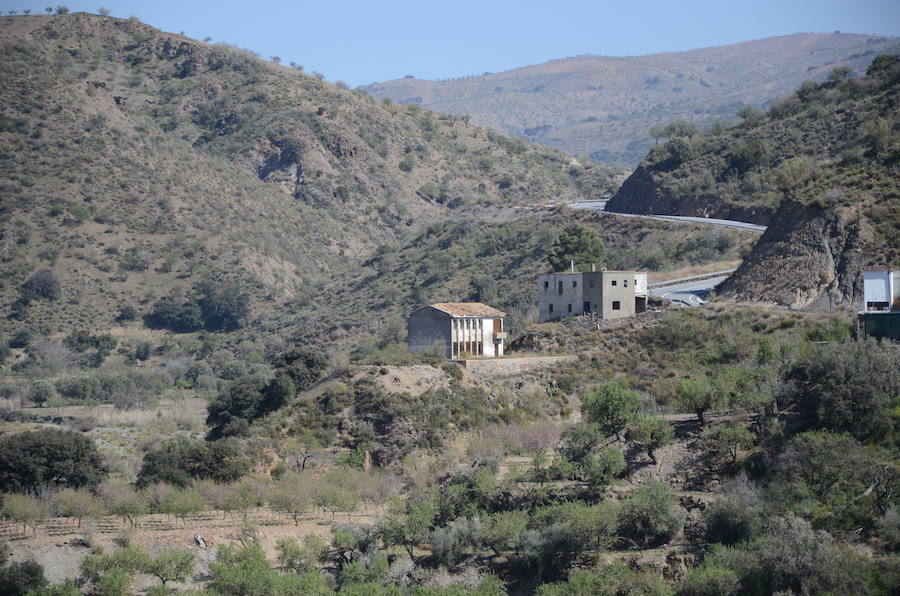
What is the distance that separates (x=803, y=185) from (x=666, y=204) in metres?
29.9

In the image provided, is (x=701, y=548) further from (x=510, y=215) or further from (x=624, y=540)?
(x=510, y=215)

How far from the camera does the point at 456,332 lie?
58344 millimetres

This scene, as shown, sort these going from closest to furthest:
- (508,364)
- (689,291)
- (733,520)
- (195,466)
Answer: (733,520) < (195,466) < (508,364) < (689,291)

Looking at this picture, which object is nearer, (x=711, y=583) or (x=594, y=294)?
(x=711, y=583)

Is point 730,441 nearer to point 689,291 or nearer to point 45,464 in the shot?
point 689,291

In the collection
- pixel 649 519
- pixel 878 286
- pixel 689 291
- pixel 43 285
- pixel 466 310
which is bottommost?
pixel 649 519

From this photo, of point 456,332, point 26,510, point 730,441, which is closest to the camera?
point 730,441

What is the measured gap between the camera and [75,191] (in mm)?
104938

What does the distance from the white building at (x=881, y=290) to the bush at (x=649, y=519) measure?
18.4 m

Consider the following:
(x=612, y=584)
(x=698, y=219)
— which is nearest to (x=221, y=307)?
(x=698, y=219)

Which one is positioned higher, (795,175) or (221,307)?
(795,175)

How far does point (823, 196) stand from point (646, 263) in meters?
20.5

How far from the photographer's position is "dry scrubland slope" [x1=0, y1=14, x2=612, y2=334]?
329 feet

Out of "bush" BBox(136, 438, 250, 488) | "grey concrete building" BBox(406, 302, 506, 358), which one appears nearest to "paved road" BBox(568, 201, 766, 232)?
"grey concrete building" BBox(406, 302, 506, 358)
